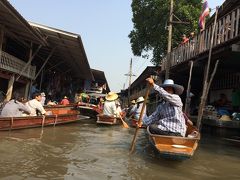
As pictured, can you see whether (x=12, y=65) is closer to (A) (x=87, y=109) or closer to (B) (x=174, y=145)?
(A) (x=87, y=109)

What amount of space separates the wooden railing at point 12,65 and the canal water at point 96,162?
212 inches

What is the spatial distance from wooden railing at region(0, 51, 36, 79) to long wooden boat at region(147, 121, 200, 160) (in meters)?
9.21

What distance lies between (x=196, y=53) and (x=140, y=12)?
542 inches

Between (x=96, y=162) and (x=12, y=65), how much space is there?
10202 mm

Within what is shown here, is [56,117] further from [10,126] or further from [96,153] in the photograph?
[96,153]

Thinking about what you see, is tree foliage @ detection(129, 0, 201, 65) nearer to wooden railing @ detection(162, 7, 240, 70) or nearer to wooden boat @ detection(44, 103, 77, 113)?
wooden railing @ detection(162, 7, 240, 70)

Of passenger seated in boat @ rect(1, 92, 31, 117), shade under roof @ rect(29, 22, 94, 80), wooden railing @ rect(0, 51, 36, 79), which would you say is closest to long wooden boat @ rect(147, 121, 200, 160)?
passenger seated in boat @ rect(1, 92, 31, 117)

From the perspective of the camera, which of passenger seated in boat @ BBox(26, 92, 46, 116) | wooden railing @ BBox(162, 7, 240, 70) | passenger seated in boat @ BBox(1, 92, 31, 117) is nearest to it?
passenger seated in boat @ BBox(1, 92, 31, 117)

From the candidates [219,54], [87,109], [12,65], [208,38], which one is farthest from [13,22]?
[87,109]

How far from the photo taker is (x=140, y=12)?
27.8m

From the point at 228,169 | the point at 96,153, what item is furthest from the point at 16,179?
the point at 228,169

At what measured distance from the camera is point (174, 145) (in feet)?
23.9

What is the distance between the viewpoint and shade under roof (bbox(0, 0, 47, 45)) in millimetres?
10974

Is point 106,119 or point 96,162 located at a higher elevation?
point 106,119
